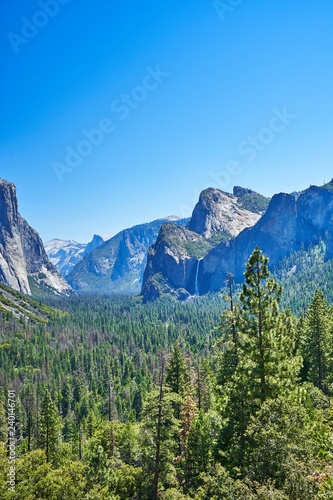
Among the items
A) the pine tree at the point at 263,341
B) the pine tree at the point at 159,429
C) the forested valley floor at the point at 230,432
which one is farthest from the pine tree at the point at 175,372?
the pine tree at the point at 263,341

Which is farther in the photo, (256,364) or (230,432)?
(256,364)

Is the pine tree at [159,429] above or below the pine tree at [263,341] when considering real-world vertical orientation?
below

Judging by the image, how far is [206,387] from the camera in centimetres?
4856

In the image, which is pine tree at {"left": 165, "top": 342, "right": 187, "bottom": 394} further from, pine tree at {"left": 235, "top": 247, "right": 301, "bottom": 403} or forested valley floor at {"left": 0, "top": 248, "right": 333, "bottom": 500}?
pine tree at {"left": 235, "top": 247, "right": 301, "bottom": 403}

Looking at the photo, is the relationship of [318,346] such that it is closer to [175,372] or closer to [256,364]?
[175,372]

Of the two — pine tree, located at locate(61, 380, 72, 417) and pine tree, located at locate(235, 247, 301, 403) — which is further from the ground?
pine tree, located at locate(235, 247, 301, 403)

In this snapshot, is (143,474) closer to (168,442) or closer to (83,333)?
(168,442)

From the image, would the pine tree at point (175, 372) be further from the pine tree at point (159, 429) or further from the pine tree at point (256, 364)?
the pine tree at point (256, 364)

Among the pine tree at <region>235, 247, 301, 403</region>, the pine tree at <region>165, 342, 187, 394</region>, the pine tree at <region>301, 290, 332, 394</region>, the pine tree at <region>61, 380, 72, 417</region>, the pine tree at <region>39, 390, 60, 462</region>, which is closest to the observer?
the pine tree at <region>235, 247, 301, 403</region>

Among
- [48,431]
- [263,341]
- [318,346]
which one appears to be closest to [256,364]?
[263,341]

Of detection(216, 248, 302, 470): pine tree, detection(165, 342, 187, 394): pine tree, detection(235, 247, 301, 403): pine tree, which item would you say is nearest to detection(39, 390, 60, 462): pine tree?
detection(165, 342, 187, 394): pine tree

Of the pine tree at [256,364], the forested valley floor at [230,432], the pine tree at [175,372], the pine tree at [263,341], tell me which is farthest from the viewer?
the pine tree at [175,372]

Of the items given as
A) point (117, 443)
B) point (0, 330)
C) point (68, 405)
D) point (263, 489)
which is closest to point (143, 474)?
point (117, 443)

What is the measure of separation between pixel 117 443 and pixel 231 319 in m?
26.5
